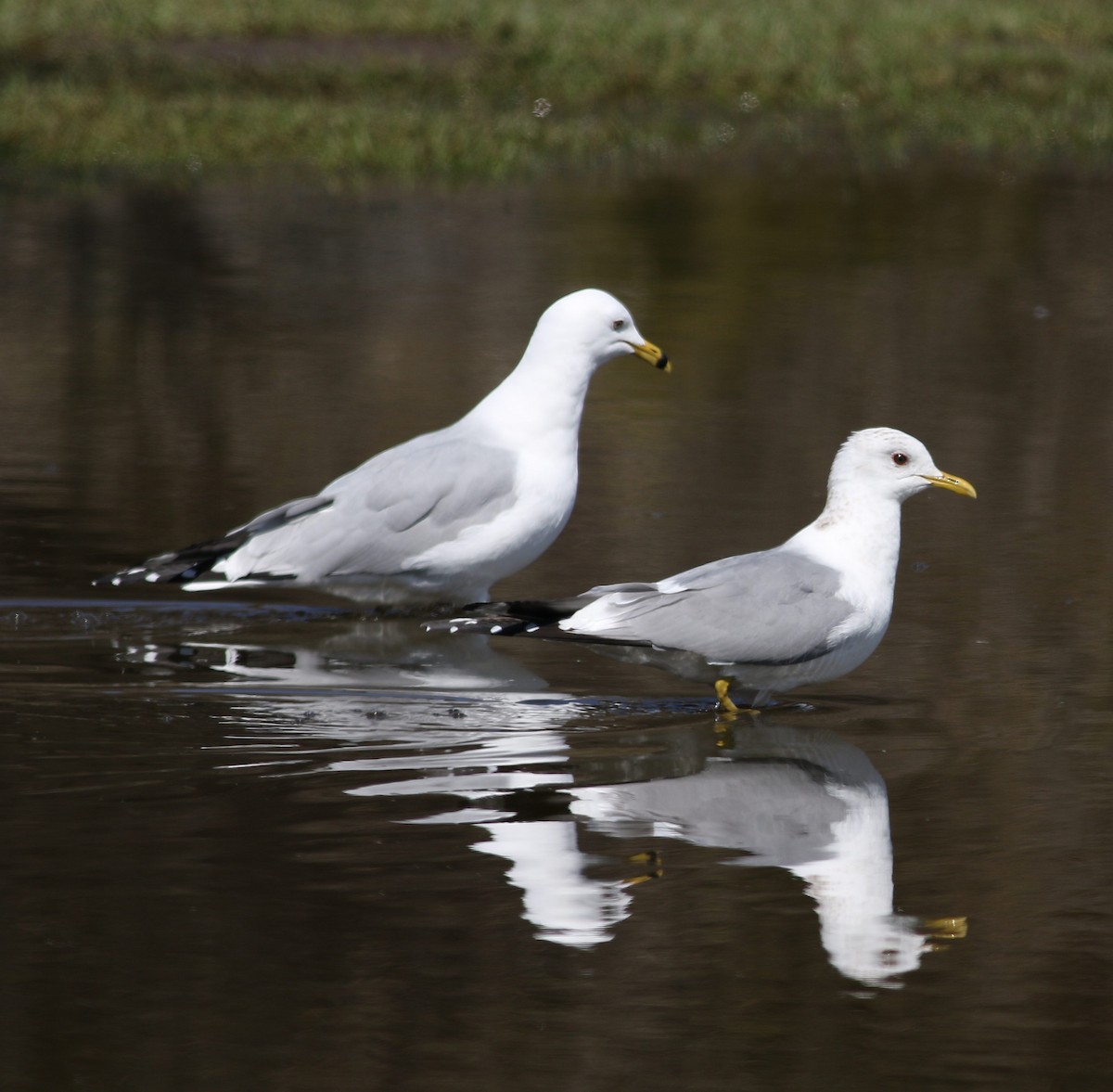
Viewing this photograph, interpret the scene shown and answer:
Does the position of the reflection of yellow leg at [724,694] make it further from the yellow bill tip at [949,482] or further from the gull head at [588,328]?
the gull head at [588,328]

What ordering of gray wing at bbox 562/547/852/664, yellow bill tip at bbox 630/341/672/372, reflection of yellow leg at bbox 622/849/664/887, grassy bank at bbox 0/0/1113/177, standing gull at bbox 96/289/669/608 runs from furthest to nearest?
1. grassy bank at bbox 0/0/1113/177
2. yellow bill tip at bbox 630/341/672/372
3. standing gull at bbox 96/289/669/608
4. gray wing at bbox 562/547/852/664
5. reflection of yellow leg at bbox 622/849/664/887

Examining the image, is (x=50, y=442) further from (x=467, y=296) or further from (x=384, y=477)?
(x=467, y=296)

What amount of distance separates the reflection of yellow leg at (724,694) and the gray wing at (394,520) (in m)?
1.23

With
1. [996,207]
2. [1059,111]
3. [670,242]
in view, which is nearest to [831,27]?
[1059,111]

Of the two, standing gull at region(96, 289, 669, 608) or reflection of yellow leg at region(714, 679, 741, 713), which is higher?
standing gull at region(96, 289, 669, 608)

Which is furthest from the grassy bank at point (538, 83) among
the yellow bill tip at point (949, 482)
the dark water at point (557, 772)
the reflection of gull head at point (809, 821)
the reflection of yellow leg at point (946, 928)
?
the reflection of yellow leg at point (946, 928)

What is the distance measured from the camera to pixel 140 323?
13.0m

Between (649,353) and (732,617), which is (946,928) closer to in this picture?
(732,617)

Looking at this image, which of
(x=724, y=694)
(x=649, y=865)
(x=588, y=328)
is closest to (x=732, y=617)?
(x=724, y=694)

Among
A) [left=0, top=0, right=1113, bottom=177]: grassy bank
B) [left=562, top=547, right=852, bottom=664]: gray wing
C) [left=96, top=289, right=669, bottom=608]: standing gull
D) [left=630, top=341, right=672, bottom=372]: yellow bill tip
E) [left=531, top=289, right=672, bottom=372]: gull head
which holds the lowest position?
[left=562, top=547, right=852, bottom=664]: gray wing

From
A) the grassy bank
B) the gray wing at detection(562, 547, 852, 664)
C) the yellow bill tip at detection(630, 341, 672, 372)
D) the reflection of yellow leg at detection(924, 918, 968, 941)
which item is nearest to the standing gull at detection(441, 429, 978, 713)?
the gray wing at detection(562, 547, 852, 664)

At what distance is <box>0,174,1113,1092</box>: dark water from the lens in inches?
162

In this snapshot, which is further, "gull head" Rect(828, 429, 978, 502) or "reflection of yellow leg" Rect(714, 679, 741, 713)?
Result: "gull head" Rect(828, 429, 978, 502)

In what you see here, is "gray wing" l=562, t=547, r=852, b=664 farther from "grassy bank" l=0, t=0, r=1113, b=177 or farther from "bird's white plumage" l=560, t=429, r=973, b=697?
"grassy bank" l=0, t=0, r=1113, b=177
